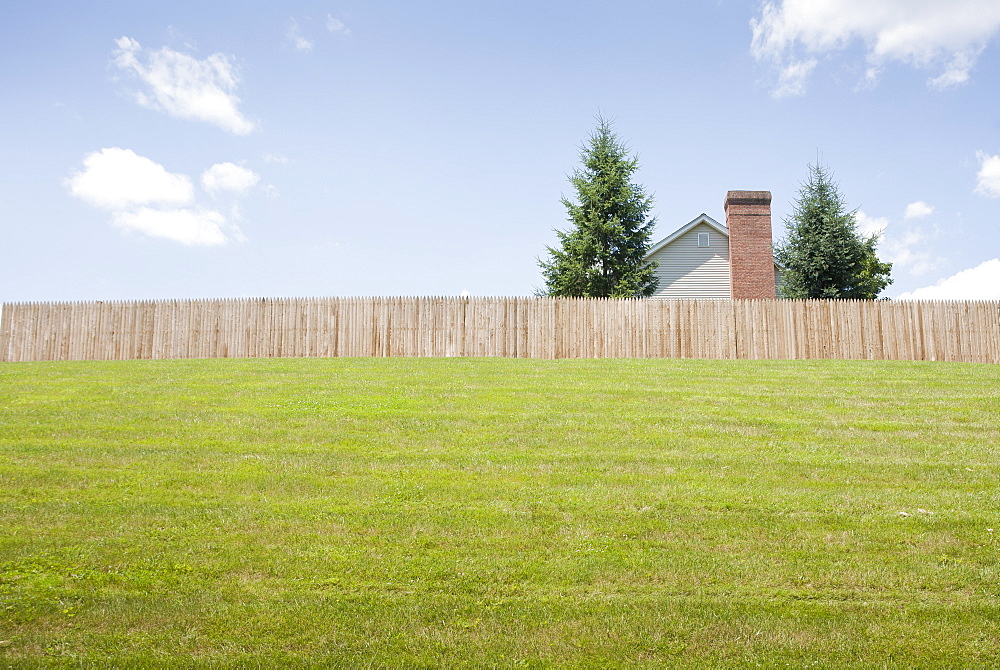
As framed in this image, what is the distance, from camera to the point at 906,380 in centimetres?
1374

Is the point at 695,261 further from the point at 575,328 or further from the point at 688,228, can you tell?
the point at 575,328

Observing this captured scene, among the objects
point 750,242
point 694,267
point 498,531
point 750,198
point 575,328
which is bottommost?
point 498,531

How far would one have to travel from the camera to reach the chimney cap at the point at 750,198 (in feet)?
83.6

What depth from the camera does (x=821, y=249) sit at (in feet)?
96.9

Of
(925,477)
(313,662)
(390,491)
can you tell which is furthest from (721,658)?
(925,477)

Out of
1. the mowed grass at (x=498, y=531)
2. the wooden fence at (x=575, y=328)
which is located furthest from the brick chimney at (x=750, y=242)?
the mowed grass at (x=498, y=531)

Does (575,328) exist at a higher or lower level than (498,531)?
higher

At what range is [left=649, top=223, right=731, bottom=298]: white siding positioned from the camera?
98.2 ft

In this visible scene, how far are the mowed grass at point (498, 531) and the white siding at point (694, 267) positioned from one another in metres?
18.6

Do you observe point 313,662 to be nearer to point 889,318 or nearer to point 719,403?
point 719,403

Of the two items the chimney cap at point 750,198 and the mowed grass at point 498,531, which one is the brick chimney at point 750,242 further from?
the mowed grass at point 498,531

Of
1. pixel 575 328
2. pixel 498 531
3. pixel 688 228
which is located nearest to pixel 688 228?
pixel 688 228

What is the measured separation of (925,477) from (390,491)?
5829mm

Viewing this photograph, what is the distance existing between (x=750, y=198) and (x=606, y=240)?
18.5 ft
